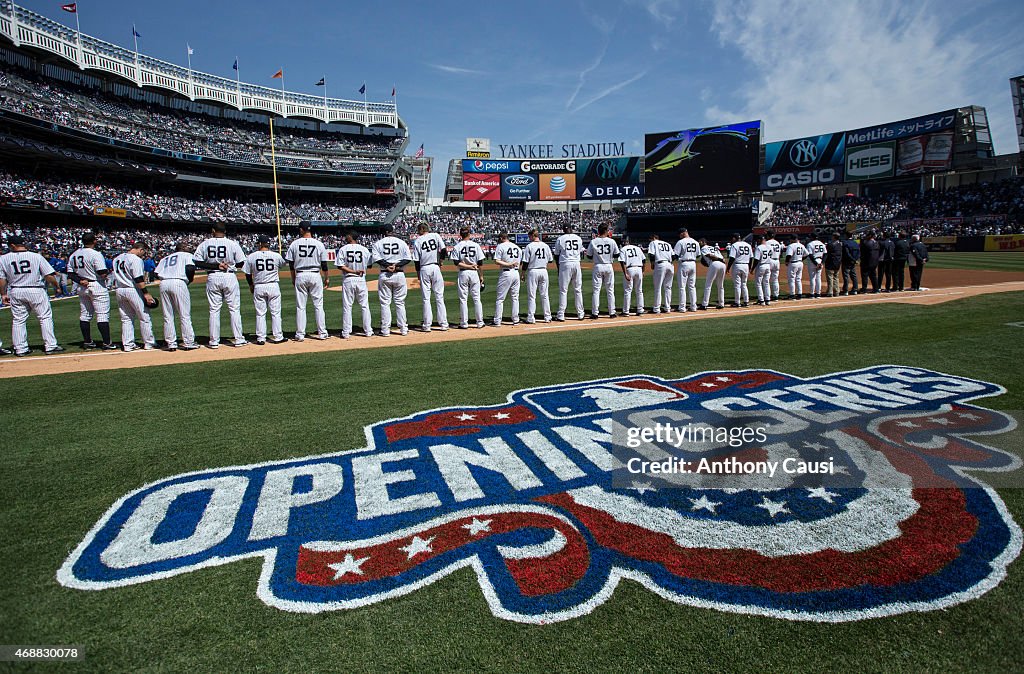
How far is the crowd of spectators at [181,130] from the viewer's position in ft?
125

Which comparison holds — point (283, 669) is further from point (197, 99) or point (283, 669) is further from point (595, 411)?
point (197, 99)

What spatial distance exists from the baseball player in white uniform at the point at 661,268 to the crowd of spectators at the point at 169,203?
38895mm

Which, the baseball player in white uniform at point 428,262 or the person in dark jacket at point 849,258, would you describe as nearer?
the baseball player in white uniform at point 428,262

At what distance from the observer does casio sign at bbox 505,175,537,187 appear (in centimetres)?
5966

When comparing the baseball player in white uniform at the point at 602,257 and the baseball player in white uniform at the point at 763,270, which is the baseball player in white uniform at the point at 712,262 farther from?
the baseball player in white uniform at the point at 602,257

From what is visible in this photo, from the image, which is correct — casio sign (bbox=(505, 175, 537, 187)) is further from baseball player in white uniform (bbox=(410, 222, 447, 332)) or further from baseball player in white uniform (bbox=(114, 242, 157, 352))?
baseball player in white uniform (bbox=(114, 242, 157, 352))

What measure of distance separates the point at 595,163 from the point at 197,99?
143 feet

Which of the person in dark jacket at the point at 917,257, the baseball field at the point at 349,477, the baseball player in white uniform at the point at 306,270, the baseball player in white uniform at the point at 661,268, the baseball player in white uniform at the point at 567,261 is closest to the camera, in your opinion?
the baseball field at the point at 349,477

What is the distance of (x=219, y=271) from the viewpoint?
28.5ft

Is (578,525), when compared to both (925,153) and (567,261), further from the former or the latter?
(925,153)

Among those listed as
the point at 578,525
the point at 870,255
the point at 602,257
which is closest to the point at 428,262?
the point at 602,257

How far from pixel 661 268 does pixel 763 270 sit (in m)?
3.54

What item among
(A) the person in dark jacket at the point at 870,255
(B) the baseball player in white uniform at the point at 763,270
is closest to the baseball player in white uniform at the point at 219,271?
(B) the baseball player in white uniform at the point at 763,270

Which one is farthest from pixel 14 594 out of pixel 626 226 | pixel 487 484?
pixel 626 226
